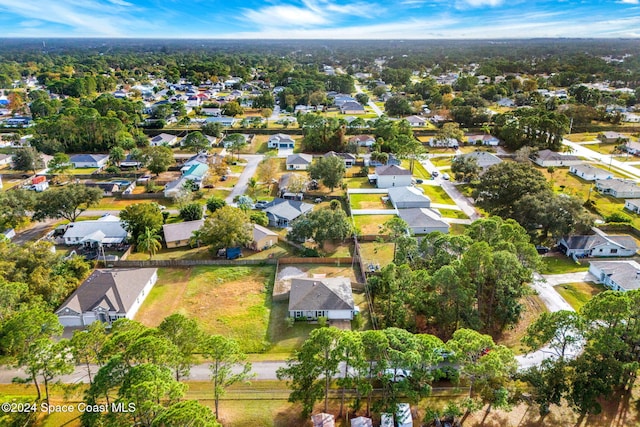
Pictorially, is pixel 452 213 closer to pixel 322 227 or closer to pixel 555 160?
pixel 322 227

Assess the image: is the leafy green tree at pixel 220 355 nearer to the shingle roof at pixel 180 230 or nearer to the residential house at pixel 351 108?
the shingle roof at pixel 180 230

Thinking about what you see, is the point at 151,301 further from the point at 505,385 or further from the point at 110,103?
the point at 110,103

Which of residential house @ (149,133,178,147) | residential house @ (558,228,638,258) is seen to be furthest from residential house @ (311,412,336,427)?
residential house @ (149,133,178,147)

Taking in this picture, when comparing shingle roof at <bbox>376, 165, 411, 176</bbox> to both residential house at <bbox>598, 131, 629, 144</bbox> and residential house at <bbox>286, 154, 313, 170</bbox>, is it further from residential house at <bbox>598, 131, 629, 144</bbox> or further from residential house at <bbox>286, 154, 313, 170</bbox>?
residential house at <bbox>598, 131, 629, 144</bbox>

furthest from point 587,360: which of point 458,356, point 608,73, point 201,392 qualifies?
point 608,73

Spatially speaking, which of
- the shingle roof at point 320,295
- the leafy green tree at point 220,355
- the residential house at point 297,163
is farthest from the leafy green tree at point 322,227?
the residential house at point 297,163

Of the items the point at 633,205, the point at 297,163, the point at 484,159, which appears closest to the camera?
the point at 633,205

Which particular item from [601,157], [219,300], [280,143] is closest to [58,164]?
[280,143]
